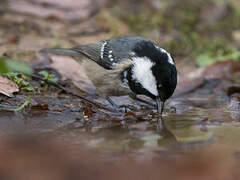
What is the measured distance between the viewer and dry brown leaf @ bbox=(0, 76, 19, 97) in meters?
3.77

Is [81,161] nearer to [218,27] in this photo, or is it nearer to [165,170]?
[165,170]

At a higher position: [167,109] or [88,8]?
[88,8]

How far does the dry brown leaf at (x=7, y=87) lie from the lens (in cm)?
377

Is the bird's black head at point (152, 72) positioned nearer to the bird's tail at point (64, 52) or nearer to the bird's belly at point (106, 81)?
the bird's belly at point (106, 81)

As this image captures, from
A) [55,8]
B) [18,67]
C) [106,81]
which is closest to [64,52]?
[106,81]

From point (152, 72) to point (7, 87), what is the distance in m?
1.39

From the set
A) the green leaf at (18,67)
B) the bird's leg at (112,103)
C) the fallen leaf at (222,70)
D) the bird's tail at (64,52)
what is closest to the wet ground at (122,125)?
the bird's leg at (112,103)

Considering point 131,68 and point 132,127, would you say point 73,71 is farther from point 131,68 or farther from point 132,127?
point 132,127

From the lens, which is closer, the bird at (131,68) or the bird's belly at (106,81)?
the bird at (131,68)

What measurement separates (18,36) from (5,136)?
407 cm

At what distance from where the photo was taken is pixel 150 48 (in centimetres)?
433

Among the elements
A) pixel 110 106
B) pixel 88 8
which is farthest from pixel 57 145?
pixel 88 8

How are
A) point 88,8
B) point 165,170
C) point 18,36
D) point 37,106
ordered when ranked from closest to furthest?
point 165,170, point 37,106, point 18,36, point 88,8

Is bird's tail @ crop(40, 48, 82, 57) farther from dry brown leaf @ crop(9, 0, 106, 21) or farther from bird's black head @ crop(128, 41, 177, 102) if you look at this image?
dry brown leaf @ crop(9, 0, 106, 21)
